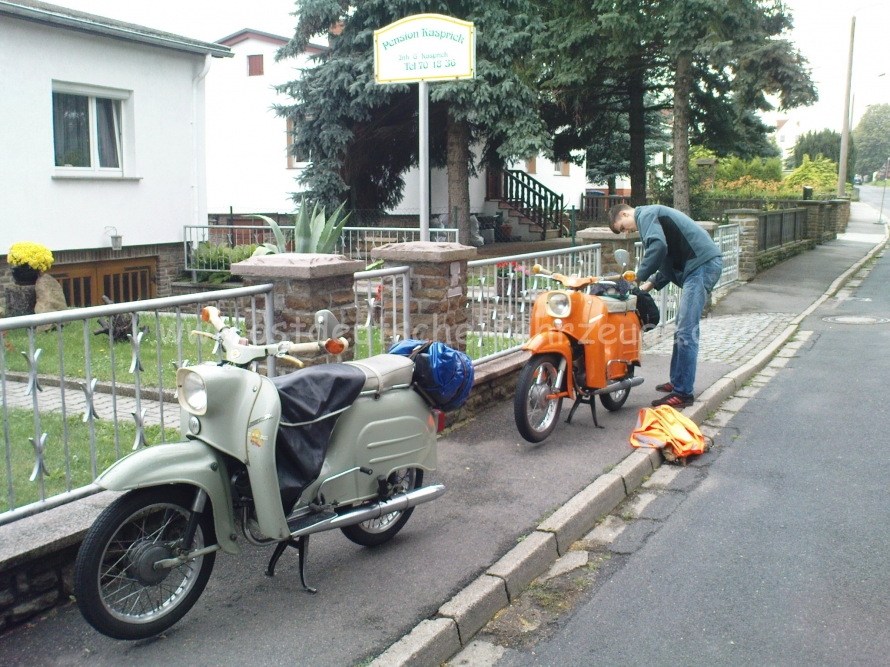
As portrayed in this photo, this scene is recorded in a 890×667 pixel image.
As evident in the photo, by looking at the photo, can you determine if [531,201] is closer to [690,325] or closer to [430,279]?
[690,325]

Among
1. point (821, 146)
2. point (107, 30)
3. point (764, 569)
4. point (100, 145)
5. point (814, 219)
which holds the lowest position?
point (764, 569)

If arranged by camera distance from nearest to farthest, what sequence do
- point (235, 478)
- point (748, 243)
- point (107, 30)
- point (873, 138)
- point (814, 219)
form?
point (235, 478), point (107, 30), point (748, 243), point (814, 219), point (873, 138)

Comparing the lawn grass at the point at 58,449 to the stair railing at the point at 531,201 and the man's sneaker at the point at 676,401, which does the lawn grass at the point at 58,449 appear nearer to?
the man's sneaker at the point at 676,401

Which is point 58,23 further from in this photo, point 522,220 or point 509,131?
point 522,220

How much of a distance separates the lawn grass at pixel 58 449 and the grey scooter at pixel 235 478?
1.29 metres

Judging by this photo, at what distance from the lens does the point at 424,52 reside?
7703mm

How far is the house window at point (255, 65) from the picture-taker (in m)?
27.3

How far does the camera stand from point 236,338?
378 centimetres

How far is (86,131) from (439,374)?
11842 millimetres

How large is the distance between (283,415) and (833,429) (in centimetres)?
514

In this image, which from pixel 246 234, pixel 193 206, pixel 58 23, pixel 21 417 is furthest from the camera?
pixel 246 234

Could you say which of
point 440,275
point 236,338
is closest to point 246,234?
point 440,275

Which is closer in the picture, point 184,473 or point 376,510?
point 184,473

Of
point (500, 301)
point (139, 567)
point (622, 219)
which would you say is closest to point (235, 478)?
point (139, 567)
